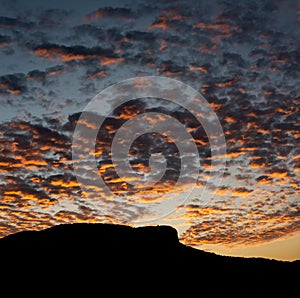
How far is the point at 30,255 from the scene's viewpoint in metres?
31.2

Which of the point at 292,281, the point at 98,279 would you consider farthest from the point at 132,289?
the point at 292,281

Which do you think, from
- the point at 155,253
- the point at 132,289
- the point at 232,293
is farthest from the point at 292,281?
the point at 132,289

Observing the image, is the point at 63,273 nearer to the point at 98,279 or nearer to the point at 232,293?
the point at 98,279

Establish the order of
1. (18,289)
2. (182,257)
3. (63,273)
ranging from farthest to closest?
1. (182,257)
2. (63,273)
3. (18,289)

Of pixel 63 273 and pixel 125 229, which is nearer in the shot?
pixel 63 273

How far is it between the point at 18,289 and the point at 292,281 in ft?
109

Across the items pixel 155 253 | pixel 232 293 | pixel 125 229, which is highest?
pixel 125 229

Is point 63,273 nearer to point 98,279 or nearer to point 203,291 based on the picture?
point 98,279

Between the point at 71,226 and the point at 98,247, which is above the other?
the point at 71,226

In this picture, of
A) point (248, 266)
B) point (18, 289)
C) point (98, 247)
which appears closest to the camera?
point (18, 289)

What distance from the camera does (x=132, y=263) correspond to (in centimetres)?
3378

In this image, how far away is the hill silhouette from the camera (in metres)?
30.5

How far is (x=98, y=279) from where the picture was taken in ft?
101

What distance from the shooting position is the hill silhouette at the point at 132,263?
30484 millimetres
